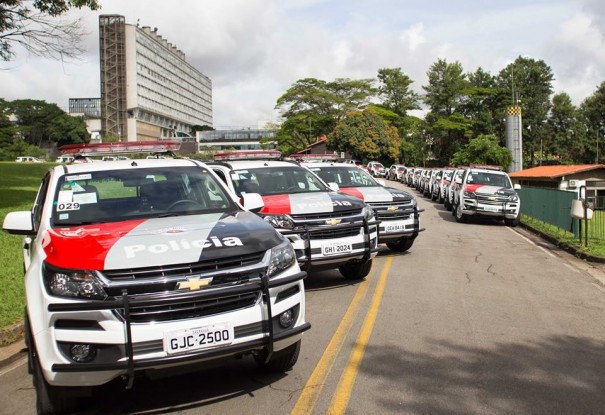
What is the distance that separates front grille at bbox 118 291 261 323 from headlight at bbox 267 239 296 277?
24 cm

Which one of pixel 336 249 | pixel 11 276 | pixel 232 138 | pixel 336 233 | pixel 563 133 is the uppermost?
pixel 232 138

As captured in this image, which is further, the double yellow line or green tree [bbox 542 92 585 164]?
green tree [bbox 542 92 585 164]

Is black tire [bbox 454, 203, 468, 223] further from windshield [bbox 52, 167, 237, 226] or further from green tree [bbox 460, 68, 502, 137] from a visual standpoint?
green tree [bbox 460, 68, 502, 137]

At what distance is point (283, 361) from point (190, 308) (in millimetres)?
1268

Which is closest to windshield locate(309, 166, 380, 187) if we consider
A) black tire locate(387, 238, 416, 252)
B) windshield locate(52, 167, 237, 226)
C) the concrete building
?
black tire locate(387, 238, 416, 252)

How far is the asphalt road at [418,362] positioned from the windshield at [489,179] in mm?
11225

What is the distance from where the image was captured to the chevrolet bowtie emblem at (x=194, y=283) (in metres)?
3.96

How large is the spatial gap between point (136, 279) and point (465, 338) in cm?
364

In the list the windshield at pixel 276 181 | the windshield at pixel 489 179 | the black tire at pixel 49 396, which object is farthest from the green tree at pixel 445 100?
the black tire at pixel 49 396

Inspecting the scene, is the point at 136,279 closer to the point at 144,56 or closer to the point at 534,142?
the point at 534,142

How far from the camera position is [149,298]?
152 inches

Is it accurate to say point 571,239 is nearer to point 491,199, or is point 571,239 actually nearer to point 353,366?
point 491,199

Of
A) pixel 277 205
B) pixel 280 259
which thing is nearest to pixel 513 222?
pixel 277 205

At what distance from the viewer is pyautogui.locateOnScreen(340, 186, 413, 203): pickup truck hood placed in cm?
1116
